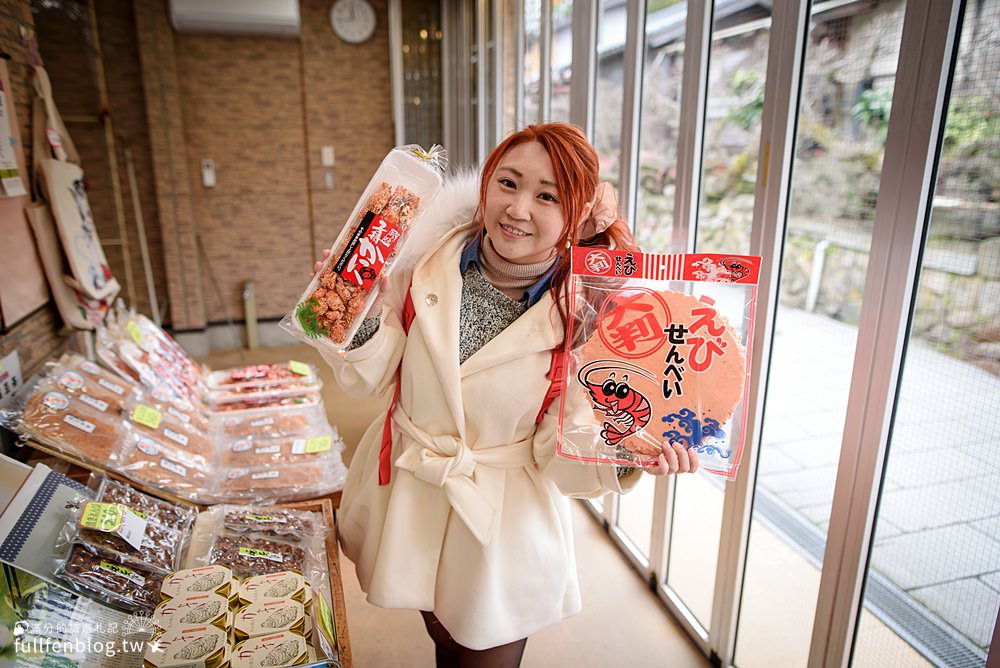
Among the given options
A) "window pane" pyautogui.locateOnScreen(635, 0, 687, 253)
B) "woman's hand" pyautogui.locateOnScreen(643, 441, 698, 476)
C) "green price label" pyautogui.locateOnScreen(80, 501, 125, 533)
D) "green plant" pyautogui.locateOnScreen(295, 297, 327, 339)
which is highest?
"window pane" pyautogui.locateOnScreen(635, 0, 687, 253)

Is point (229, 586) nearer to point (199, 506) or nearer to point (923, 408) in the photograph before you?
point (199, 506)

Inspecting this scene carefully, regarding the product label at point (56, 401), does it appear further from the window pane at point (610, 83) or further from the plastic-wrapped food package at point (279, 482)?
the window pane at point (610, 83)

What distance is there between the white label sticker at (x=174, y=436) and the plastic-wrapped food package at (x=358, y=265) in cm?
117

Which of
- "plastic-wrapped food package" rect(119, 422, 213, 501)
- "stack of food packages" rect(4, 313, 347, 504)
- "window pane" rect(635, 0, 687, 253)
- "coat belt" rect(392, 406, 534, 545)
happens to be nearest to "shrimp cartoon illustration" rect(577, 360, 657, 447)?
"coat belt" rect(392, 406, 534, 545)

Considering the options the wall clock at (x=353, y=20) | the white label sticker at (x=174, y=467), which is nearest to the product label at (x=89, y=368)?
the white label sticker at (x=174, y=467)

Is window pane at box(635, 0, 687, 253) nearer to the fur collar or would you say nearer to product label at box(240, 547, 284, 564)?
the fur collar

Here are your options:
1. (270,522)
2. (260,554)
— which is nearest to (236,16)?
(270,522)

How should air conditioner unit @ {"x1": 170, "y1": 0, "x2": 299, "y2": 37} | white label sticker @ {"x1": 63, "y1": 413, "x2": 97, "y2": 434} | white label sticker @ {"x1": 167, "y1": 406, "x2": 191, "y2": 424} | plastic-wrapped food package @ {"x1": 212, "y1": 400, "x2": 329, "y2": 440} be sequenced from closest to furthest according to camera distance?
white label sticker @ {"x1": 63, "y1": 413, "x2": 97, "y2": 434}, white label sticker @ {"x1": 167, "y1": 406, "x2": 191, "y2": 424}, plastic-wrapped food package @ {"x1": 212, "y1": 400, "x2": 329, "y2": 440}, air conditioner unit @ {"x1": 170, "y1": 0, "x2": 299, "y2": 37}

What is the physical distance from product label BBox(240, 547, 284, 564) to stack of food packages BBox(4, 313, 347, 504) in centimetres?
47

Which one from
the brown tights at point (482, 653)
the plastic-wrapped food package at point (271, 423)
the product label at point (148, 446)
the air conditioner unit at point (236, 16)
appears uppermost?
the air conditioner unit at point (236, 16)

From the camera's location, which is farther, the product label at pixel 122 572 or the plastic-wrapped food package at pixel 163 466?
the plastic-wrapped food package at pixel 163 466

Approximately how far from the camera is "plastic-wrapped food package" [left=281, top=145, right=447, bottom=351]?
128 centimetres

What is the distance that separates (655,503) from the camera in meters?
2.34

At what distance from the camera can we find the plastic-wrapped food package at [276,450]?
2.25 meters
